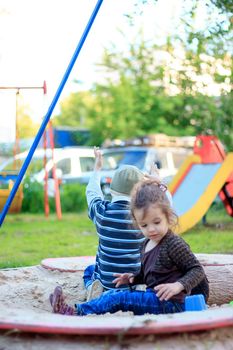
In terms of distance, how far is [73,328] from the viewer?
2.23 meters

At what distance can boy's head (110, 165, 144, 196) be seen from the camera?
10.7ft

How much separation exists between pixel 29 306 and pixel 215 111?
11.5 metres

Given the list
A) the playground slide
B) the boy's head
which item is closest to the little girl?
the boy's head

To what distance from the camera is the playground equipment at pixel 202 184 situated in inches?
324

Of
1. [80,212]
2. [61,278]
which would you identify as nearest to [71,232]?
[80,212]

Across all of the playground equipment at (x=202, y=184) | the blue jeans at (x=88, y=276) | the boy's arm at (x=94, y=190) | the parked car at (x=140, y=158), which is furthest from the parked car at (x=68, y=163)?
the boy's arm at (x=94, y=190)

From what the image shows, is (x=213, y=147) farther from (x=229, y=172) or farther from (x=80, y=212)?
(x=80, y=212)

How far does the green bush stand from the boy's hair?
915 centimetres

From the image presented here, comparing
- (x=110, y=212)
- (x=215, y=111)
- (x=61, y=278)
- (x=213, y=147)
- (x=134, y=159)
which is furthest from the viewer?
(x=215, y=111)

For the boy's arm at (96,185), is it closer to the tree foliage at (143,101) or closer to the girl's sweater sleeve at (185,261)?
the girl's sweater sleeve at (185,261)

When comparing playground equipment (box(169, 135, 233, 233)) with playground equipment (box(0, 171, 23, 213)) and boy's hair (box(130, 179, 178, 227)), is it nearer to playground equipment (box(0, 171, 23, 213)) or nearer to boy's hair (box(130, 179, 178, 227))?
playground equipment (box(0, 171, 23, 213))

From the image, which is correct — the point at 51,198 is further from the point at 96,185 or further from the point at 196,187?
the point at 96,185

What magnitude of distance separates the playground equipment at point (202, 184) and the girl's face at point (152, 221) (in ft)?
16.1

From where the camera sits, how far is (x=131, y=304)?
2834 millimetres
